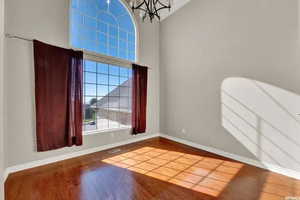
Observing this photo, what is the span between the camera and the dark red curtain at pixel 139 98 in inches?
152

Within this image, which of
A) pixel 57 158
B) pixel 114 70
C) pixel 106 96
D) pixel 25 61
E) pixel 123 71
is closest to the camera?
pixel 25 61

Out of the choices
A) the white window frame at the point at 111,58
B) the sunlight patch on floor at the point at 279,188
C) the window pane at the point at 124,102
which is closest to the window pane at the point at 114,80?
the white window frame at the point at 111,58

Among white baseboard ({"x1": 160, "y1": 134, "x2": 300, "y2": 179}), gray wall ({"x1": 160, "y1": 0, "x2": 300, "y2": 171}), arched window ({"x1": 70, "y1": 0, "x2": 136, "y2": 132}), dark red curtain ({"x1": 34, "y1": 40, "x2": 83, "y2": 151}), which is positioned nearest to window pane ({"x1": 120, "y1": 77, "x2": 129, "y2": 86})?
arched window ({"x1": 70, "y1": 0, "x2": 136, "y2": 132})

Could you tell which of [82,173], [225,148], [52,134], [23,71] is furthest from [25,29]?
[225,148]

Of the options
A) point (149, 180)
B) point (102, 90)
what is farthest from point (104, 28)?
point (149, 180)

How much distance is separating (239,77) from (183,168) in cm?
200

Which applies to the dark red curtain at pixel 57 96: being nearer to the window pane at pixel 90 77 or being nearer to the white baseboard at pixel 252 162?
the window pane at pixel 90 77

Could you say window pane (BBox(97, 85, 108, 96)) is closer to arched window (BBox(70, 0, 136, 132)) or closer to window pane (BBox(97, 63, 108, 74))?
arched window (BBox(70, 0, 136, 132))

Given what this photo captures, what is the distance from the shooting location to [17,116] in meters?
2.31

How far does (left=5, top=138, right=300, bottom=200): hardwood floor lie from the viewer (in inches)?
70.7

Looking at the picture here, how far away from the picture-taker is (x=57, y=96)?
2613mm

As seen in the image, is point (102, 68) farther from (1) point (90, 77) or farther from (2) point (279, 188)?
(2) point (279, 188)

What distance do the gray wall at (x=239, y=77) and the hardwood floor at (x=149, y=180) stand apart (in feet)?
1.54

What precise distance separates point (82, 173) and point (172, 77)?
3116mm
